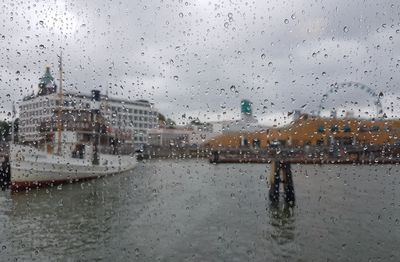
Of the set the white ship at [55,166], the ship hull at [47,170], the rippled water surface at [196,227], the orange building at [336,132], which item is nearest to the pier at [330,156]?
the orange building at [336,132]

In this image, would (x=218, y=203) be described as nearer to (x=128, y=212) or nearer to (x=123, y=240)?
(x=128, y=212)

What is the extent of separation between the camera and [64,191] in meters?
29.8

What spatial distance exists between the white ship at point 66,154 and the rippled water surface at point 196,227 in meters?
3.17

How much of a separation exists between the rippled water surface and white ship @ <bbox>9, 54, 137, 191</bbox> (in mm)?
3167

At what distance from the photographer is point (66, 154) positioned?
125ft

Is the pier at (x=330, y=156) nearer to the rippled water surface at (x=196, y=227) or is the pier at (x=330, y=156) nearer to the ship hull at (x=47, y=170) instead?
the ship hull at (x=47, y=170)

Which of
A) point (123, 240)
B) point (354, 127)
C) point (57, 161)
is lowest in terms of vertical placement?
point (123, 240)

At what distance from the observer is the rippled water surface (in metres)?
12.7

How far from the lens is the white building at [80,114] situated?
146ft

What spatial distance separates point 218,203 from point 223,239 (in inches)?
361

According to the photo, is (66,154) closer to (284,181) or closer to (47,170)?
(47,170)

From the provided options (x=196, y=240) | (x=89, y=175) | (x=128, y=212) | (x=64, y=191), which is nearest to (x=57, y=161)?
(x=64, y=191)

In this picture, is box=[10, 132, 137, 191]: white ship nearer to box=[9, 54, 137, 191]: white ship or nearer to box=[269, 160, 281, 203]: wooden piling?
box=[9, 54, 137, 191]: white ship

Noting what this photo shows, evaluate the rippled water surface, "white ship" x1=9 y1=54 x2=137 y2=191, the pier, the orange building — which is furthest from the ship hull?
the orange building
